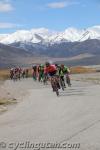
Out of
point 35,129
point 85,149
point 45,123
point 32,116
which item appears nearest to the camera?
point 85,149

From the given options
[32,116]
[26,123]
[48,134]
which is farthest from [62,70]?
[48,134]

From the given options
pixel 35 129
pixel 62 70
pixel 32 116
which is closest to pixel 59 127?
pixel 35 129

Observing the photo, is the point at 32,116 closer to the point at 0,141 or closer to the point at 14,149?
the point at 0,141

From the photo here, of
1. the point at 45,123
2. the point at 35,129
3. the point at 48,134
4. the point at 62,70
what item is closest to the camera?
the point at 48,134

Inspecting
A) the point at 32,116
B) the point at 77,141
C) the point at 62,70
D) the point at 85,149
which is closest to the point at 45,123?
the point at 32,116

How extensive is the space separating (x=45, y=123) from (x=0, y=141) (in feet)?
11.4

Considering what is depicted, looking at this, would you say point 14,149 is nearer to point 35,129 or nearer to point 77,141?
point 77,141

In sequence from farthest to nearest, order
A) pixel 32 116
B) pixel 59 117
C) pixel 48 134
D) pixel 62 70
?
1. pixel 62 70
2. pixel 32 116
3. pixel 59 117
4. pixel 48 134

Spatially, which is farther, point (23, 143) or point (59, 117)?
point (59, 117)

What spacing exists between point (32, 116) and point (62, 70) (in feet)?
69.3

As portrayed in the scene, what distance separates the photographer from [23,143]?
1069cm

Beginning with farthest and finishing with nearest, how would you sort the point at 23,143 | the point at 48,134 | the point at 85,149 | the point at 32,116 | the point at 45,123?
1. the point at 32,116
2. the point at 45,123
3. the point at 48,134
4. the point at 23,143
5. the point at 85,149

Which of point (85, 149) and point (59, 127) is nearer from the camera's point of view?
point (85, 149)

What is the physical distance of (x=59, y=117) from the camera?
53.3 feet
